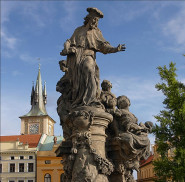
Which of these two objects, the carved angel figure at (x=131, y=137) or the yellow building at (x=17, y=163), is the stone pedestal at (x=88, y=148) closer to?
the carved angel figure at (x=131, y=137)

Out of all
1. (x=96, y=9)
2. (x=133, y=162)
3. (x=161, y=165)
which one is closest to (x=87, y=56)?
(x=96, y=9)

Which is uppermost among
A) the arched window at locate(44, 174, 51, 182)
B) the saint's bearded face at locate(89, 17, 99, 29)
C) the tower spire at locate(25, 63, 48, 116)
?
the tower spire at locate(25, 63, 48, 116)

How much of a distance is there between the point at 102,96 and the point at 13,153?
127 ft

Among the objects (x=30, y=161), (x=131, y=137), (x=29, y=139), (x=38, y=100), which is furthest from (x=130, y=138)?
(x=38, y=100)

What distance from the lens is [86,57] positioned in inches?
272

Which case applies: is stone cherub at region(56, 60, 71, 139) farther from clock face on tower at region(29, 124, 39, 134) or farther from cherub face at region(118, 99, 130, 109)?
clock face on tower at region(29, 124, 39, 134)

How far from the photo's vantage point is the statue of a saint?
21.6ft

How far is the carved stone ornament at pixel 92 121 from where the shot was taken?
6023 millimetres

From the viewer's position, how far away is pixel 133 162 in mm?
6617

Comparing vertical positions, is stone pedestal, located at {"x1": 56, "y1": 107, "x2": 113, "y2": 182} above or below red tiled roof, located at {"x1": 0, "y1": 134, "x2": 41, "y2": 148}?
A: below

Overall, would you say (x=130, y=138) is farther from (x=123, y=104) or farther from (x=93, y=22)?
(x=93, y=22)

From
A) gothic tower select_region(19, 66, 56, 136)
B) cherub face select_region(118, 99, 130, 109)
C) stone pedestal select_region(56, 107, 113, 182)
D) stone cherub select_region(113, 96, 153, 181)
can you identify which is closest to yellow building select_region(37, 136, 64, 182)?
gothic tower select_region(19, 66, 56, 136)

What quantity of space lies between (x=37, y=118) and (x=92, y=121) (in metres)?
70.5

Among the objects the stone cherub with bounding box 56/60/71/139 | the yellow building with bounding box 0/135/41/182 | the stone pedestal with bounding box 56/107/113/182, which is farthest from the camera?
the yellow building with bounding box 0/135/41/182
